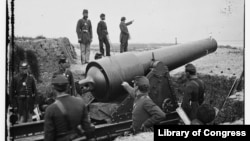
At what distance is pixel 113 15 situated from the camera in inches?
290

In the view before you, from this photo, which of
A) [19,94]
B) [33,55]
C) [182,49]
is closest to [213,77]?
[182,49]

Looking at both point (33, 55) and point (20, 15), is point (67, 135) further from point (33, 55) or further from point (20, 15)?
point (33, 55)

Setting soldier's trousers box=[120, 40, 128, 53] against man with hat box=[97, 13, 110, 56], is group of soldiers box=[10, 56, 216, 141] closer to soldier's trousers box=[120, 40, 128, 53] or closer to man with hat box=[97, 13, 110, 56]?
man with hat box=[97, 13, 110, 56]

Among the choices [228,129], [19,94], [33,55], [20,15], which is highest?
[20,15]

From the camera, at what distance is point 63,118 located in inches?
161

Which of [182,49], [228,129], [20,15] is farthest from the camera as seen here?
[182,49]

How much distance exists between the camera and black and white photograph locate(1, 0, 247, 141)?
4.88m

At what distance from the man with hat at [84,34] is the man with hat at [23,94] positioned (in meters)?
1.86

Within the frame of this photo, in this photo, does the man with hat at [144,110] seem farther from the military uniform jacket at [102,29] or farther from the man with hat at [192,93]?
the military uniform jacket at [102,29]

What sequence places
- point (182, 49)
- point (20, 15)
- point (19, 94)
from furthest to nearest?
point (182, 49) → point (19, 94) → point (20, 15)

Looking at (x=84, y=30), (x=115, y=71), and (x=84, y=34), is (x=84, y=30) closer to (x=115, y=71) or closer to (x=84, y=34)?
(x=84, y=34)

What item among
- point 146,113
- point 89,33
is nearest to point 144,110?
point 146,113

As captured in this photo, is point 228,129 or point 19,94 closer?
point 228,129

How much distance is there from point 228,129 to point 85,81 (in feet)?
8.63
